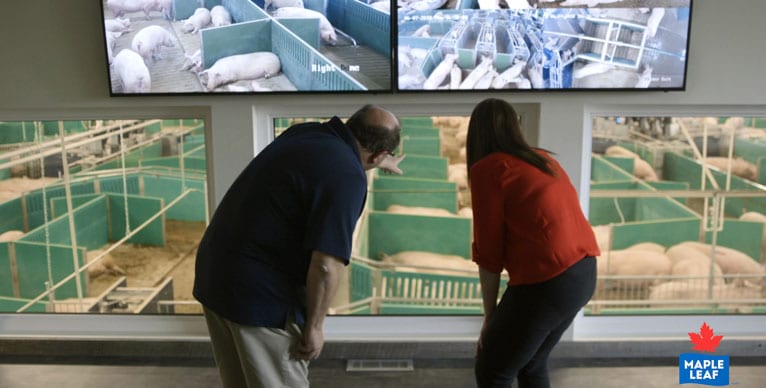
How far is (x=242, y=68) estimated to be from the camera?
2.99 m

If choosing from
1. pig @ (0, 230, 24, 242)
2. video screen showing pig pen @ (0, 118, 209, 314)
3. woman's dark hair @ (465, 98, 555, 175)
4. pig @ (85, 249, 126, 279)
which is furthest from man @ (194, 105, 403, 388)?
pig @ (0, 230, 24, 242)

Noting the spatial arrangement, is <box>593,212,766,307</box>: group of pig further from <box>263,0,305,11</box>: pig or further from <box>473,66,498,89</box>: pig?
<box>263,0,305,11</box>: pig

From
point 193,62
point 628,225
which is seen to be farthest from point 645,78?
point 193,62

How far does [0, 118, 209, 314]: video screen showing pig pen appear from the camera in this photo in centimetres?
335

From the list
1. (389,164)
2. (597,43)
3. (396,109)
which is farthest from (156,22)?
(597,43)

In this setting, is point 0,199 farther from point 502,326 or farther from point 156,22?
point 502,326

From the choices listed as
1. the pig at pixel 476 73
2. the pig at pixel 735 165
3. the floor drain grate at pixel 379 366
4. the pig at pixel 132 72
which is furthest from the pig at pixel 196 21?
the pig at pixel 735 165

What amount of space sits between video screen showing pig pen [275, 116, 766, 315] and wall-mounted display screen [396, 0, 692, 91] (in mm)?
375

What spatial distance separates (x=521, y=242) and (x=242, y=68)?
5.27 feet

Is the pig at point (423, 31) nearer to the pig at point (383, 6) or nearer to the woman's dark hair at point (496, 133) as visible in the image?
the pig at point (383, 6)

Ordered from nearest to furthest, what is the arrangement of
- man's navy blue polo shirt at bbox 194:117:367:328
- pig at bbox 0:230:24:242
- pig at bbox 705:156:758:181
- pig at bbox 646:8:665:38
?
man's navy blue polo shirt at bbox 194:117:367:328
pig at bbox 646:8:665:38
pig at bbox 705:156:758:181
pig at bbox 0:230:24:242

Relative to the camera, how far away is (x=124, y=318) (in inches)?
135

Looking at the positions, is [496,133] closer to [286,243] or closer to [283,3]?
[286,243]

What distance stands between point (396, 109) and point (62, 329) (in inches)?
80.6
